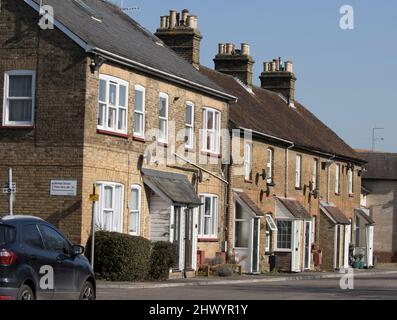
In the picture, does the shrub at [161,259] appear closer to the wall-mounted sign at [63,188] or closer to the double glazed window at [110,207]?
the double glazed window at [110,207]

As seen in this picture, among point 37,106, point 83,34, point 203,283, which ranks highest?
point 83,34

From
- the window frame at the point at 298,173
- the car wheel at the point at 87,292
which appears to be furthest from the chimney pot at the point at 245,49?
the car wheel at the point at 87,292

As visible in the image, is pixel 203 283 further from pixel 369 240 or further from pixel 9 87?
pixel 369 240

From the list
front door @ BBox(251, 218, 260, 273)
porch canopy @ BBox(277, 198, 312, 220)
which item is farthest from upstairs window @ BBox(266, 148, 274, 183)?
front door @ BBox(251, 218, 260, 273)

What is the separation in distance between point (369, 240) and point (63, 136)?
35560 mm

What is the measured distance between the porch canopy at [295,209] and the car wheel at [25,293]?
32437mm

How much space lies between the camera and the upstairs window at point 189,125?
130 feet

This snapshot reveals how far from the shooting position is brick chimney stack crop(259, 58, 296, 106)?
60.2m

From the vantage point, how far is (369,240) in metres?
64.8

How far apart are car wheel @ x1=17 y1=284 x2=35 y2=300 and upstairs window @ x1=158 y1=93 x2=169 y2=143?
19.7 m

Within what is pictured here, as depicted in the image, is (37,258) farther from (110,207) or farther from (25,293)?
(110,207)

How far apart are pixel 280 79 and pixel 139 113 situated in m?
25.4

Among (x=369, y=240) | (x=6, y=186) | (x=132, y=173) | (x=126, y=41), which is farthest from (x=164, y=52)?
(x=369, y=240)

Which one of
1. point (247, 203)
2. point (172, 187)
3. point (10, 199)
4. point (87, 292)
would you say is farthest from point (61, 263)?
point (247, 203)
